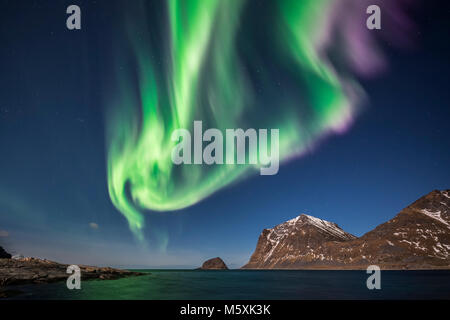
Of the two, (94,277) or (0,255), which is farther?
(0,255)

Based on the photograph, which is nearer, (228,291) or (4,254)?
(228,291)

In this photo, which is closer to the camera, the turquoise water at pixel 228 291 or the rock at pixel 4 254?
the turquoise water at pixel 228 291

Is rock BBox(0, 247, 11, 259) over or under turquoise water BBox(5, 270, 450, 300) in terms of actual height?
under

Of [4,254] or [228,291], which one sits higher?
[228,291]

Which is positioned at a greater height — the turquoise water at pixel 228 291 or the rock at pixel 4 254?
the turquoise water at pixel 228 291

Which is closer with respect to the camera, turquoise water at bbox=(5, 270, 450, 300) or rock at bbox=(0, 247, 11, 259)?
turquoise water at bbox=(5, 270, 450, 300)
